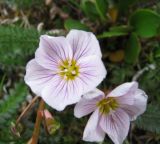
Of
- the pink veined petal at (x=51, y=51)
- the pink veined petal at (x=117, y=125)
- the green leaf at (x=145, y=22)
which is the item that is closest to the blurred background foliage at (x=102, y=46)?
the green leaf at (x=145, y=22)

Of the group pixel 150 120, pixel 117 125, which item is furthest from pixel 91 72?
pixel 150 120

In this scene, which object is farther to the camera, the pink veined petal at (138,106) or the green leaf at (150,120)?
the green leaf at (150,120)

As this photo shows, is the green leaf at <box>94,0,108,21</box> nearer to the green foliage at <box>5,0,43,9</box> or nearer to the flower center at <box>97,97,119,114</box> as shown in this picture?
the green foliage at <box>5,0,43,9</box>

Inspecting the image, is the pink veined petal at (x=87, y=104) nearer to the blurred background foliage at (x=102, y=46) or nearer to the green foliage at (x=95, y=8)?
the blurred background foliage at (x=102, y=46)

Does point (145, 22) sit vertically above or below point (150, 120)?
above

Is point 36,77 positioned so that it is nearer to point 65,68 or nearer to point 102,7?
point 65,68

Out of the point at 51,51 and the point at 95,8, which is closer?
the point at 51,51

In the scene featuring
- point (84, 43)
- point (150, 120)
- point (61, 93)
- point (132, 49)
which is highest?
point (84, 43)
